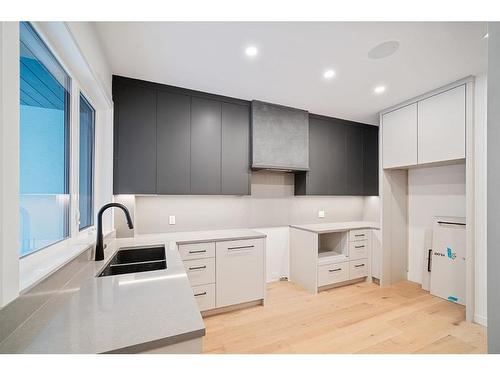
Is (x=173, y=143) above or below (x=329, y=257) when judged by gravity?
above

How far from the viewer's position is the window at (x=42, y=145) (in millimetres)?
1014

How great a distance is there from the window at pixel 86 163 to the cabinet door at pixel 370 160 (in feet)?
12.4

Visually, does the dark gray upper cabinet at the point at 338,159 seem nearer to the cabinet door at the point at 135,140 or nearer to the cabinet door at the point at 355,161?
the cabinet door at the point at 355,161

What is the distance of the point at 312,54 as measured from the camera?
6.05 ft

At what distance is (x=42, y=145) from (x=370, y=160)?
4086mm

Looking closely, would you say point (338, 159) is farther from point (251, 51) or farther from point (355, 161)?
point (251, 51)

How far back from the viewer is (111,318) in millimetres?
792

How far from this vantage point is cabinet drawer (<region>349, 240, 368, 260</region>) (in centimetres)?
314

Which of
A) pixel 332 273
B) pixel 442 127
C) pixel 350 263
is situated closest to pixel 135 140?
pixel 332 273

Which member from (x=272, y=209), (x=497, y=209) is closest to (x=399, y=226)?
(x=272, y=209)

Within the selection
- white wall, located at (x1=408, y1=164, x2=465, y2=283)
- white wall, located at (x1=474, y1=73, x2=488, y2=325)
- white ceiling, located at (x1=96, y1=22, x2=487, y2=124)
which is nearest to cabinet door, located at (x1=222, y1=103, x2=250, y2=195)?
white ceiling, located at (x1=96, y1=22, x2=487, y2=124)

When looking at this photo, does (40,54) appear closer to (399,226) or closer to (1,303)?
(1,303)

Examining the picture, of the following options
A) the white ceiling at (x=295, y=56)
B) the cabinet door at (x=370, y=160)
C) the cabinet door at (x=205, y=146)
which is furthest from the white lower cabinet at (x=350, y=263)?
the white ceiling at (x=295, y=56)

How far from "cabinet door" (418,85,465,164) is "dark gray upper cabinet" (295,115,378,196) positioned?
95cm
